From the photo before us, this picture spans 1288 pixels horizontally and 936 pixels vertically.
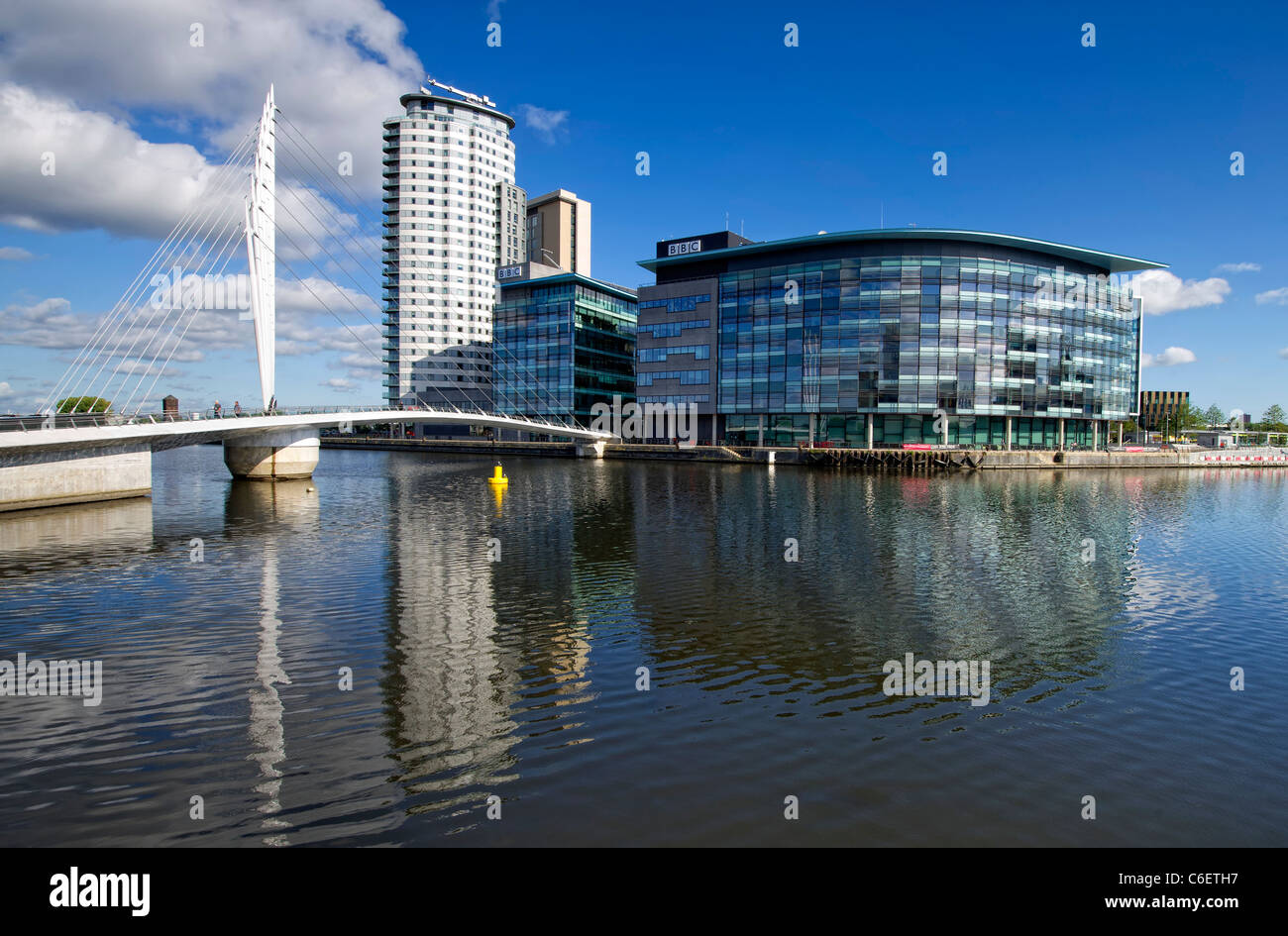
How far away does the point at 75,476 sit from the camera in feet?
133

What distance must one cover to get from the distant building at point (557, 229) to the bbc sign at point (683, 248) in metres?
66.4

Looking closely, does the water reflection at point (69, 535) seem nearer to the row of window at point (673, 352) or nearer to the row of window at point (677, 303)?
the row of window at point (673, 352)

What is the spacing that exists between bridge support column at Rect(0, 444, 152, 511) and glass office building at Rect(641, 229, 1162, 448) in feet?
269

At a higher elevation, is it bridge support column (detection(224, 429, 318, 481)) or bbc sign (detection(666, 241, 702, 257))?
bbc sign (detection(666, 241, 702, 257))

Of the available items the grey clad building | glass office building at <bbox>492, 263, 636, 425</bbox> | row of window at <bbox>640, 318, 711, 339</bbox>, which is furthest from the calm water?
glass office building at <bbox>492, 263, 636, 425</bbox>

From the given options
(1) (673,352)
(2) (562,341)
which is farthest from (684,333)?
(2) (562,341)

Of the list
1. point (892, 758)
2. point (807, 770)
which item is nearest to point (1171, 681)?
point (892, 758)

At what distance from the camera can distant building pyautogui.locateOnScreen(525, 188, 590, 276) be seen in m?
182

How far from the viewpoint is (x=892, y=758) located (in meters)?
10.8

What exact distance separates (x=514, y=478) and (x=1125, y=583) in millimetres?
55312

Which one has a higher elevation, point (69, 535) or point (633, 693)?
point (69, 535)

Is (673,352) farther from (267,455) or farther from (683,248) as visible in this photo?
(267,455)

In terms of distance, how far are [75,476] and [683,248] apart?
3720 inches

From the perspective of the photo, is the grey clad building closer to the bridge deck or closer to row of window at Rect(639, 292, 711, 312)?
row of window at Rect(639, 292, 711, 312)
